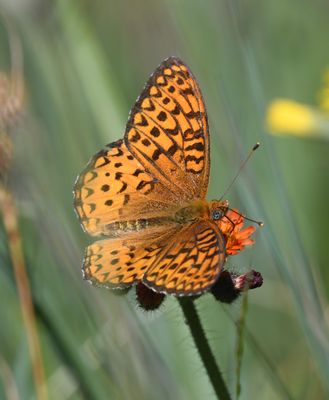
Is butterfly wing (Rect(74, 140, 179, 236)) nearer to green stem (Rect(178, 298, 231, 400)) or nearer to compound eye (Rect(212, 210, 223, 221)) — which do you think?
compound eye (Rect(212, 210, 223, 221))

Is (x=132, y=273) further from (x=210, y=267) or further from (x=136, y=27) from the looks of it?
(x=136, y=27)

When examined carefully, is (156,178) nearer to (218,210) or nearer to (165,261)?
(218,210)

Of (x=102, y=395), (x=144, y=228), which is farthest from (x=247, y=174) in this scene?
(x=102, y=395)

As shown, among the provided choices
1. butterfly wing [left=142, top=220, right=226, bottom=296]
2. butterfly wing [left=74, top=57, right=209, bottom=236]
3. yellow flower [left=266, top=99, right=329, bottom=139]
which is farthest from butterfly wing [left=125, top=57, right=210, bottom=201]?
yellow flower [left=266, top=99, right=329, bottom=139]

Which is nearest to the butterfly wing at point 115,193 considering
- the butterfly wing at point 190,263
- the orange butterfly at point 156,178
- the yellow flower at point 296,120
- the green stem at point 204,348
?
the orange butterfly at point 156,178

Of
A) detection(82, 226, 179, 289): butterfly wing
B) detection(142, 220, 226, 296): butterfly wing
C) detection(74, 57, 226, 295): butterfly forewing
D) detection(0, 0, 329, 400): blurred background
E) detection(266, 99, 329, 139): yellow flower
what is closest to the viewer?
detection(142, 220, 226, 296): butterfly wing

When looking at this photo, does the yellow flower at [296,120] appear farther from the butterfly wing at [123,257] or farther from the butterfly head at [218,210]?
the butterfly wing at [123,257]
